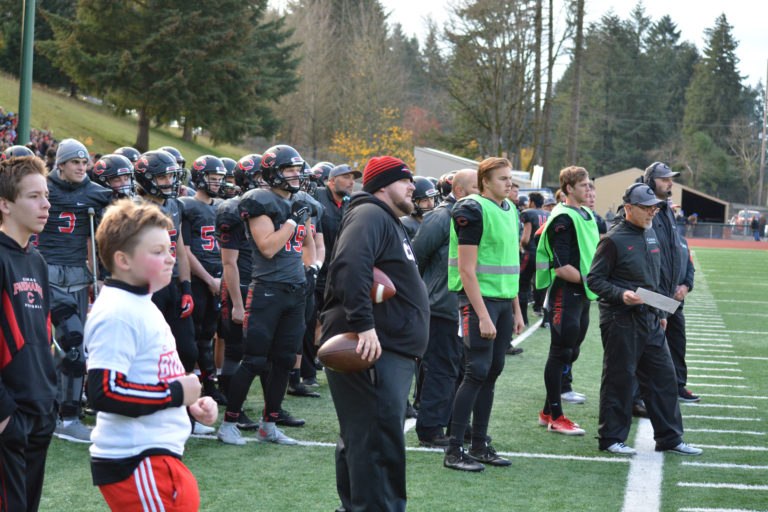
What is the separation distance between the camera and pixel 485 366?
590 centimetres

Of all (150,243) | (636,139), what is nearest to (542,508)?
(150,243)

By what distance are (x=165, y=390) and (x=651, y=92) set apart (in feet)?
265

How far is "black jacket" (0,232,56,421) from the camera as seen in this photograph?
3668 mm

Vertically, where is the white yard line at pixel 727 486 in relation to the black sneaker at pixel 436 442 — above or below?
above

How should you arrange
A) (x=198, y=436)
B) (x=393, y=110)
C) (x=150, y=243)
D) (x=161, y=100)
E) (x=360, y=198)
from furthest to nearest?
(x=393, y=110) < (x=161, y=100) < (x=198, y=436) < (x=360, y=198) < (x=150, y=243)

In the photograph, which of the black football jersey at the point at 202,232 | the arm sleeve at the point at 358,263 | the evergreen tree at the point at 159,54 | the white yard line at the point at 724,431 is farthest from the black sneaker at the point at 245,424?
the evergreen tree at the point at 159,54

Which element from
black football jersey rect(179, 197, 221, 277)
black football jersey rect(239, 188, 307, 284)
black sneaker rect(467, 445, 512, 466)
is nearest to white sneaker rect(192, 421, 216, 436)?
black football jersey rect(239, 188, 307, 284)

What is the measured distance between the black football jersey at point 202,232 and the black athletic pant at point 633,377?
12.0 feet

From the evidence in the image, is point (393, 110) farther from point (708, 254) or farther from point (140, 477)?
point (140, 477)

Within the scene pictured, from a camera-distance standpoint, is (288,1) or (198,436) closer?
(198,436)

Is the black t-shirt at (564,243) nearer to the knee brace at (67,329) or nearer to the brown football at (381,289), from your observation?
the brown football at (381,289)

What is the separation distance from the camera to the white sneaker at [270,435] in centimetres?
662

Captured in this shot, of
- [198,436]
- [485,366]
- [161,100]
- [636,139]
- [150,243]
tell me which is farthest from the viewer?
[636,139]

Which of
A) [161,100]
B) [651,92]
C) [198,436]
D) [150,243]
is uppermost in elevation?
[651,92]
